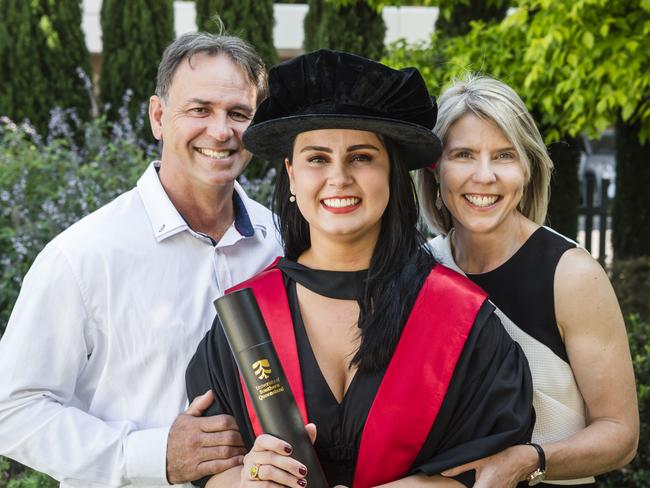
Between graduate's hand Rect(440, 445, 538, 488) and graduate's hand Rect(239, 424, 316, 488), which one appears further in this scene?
graduate's hand Rect(440, 445, 538, 488)

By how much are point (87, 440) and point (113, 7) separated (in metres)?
7.60

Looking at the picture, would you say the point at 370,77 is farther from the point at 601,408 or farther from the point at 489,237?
the point at 601,408

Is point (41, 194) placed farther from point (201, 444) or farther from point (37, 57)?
point (37, 57)

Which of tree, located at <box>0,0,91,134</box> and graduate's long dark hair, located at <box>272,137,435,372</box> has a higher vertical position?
tree, located at <box>0,0,91,134</box>

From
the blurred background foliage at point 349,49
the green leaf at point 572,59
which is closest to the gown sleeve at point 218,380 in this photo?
the blurred background foliage at point 349,49

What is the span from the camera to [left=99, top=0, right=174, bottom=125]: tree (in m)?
9.18

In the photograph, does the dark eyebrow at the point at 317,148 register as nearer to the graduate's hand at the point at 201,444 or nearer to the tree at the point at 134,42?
the graduate's hand at the point at 201,444

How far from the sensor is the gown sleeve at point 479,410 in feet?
7.02

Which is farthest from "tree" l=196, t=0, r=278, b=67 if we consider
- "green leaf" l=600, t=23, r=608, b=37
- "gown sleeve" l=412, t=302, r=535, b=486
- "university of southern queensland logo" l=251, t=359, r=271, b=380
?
"university of southern queensland logo" l=251, t=359, r=271, b=380

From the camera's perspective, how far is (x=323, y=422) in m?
2.18

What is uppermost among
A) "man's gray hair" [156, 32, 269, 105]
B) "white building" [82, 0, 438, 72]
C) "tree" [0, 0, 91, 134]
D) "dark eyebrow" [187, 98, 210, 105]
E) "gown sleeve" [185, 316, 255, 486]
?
"white building" [82, 0, 438, 72]

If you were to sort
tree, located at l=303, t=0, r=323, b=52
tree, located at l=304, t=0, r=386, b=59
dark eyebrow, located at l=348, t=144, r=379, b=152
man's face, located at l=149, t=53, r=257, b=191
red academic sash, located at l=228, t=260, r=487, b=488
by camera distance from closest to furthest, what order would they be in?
red academic sash, located at l=228, t=260, r=487, b=488 → dark eyebrow, located at l=348, t=144, r=379, b=152 → man's face, located at l=149, t=53, r=257, b=191 → tree, located at l=304, t=0, r=386, b=59 → tree, located at l=303, t=0, r=323, b=52

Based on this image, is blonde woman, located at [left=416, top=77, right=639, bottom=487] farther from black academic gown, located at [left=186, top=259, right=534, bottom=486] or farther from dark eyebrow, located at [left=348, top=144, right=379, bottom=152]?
dark eyebrow, located at [left=348, top=144, right=379, bottom=152]

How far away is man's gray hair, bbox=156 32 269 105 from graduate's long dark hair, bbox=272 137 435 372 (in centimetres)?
49
